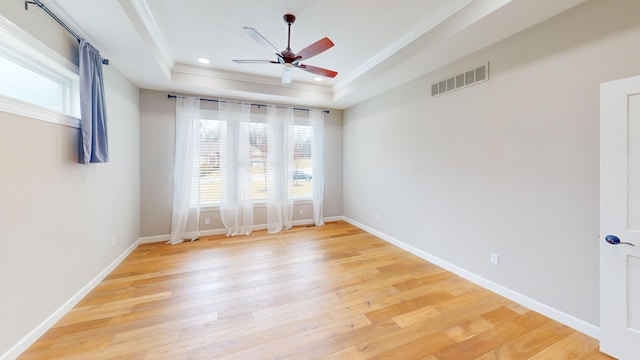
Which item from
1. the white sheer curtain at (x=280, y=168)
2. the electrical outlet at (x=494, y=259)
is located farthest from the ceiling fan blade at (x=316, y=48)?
the electrical outlet at (x=494, y=259)

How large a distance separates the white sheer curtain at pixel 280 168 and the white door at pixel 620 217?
4.29 metres

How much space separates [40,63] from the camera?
2.04 metres

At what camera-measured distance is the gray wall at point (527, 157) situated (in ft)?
6.34

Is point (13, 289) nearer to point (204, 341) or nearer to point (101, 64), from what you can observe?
point (204, 341)

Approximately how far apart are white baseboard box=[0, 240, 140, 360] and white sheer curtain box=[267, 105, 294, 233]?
2.61 m

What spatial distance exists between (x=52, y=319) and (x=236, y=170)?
304 cm

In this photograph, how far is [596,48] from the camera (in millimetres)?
1889

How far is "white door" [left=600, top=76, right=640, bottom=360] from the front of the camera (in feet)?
5.36

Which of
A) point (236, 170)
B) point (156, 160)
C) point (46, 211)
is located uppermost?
point (156, 160)

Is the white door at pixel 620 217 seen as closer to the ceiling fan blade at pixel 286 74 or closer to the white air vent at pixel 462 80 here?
the white air vent at pixel 462 80

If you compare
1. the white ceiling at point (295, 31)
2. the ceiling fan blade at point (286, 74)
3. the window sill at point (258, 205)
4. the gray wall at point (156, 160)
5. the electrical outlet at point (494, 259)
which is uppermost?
the white ceiling at point (295, 31)

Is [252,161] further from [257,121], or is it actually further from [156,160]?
[156,160]

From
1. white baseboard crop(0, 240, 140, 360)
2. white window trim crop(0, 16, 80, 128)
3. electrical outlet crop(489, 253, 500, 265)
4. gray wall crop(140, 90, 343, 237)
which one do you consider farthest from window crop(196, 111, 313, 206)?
electrical outlet crop(489, 253, 500, 265)

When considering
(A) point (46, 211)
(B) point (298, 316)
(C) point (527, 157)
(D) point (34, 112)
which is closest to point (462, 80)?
(C) point (527, 157)
